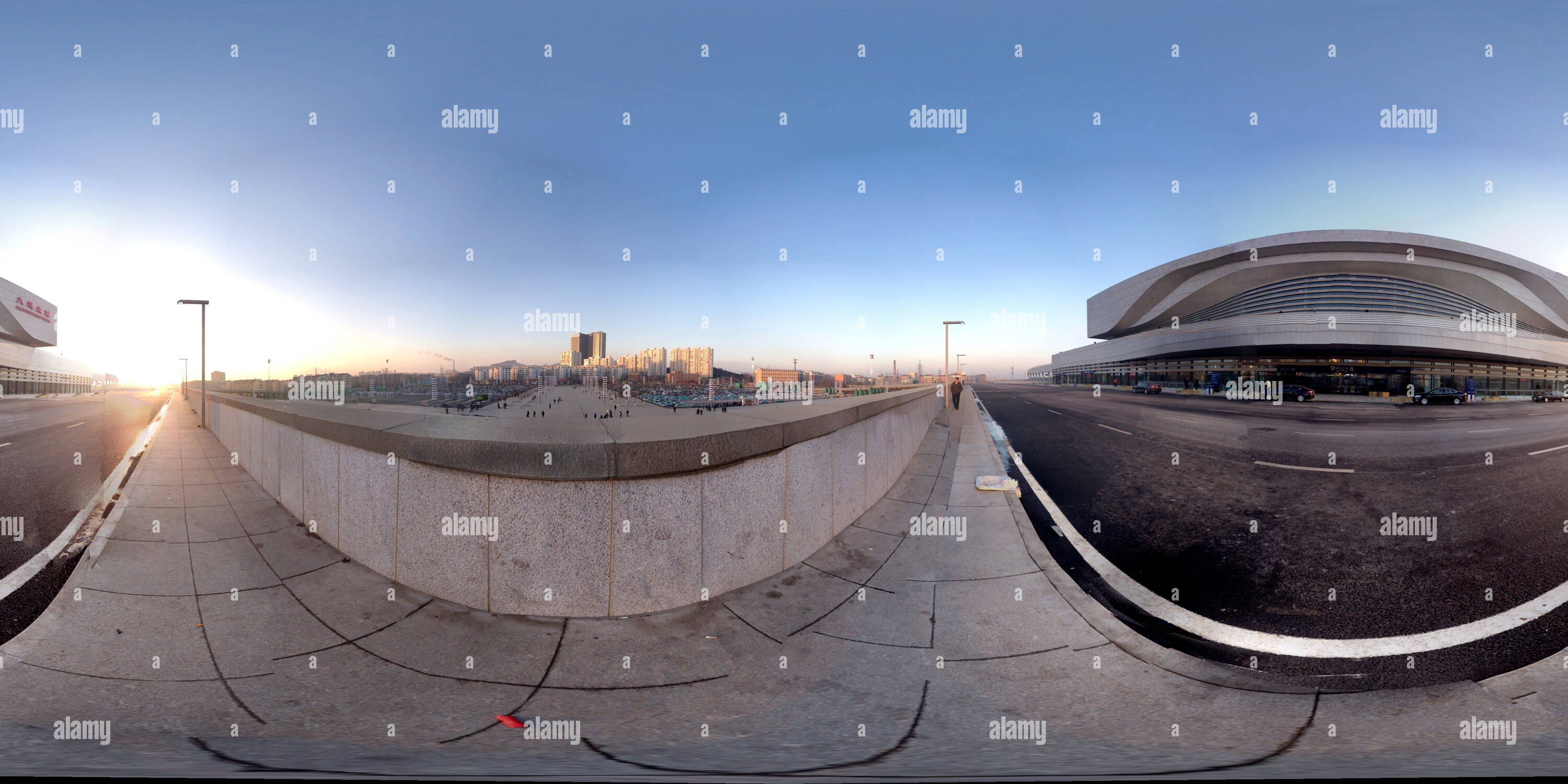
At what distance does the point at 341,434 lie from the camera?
5359mm

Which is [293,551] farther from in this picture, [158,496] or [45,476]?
[45,476]

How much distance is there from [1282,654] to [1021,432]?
14.5 metres

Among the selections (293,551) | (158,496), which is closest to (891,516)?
(293,551)

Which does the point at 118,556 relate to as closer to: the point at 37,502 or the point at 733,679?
the point at 37,502

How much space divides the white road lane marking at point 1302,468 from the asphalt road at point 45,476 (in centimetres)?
1807

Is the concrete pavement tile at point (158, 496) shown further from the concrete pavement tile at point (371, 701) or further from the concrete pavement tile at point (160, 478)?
the concrete pavement tile at point (371, 701)

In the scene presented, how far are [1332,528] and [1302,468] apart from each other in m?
5.35

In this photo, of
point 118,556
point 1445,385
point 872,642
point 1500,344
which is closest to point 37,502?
point 118,556

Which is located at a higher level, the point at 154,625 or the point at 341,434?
the point at 341,434

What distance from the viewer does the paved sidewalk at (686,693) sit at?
2732 mm

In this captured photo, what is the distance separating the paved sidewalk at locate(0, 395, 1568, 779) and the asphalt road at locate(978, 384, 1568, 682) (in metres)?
0.86

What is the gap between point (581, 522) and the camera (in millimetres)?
3959

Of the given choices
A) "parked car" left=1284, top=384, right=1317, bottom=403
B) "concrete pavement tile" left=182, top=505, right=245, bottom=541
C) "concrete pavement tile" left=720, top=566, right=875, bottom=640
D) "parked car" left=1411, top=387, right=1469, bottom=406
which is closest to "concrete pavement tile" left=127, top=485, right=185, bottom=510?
"concrete pavement tile" left=182, top=505, right=245, bottom=541

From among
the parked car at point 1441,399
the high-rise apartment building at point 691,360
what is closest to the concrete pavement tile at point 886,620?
the parked car at point 1441,399
